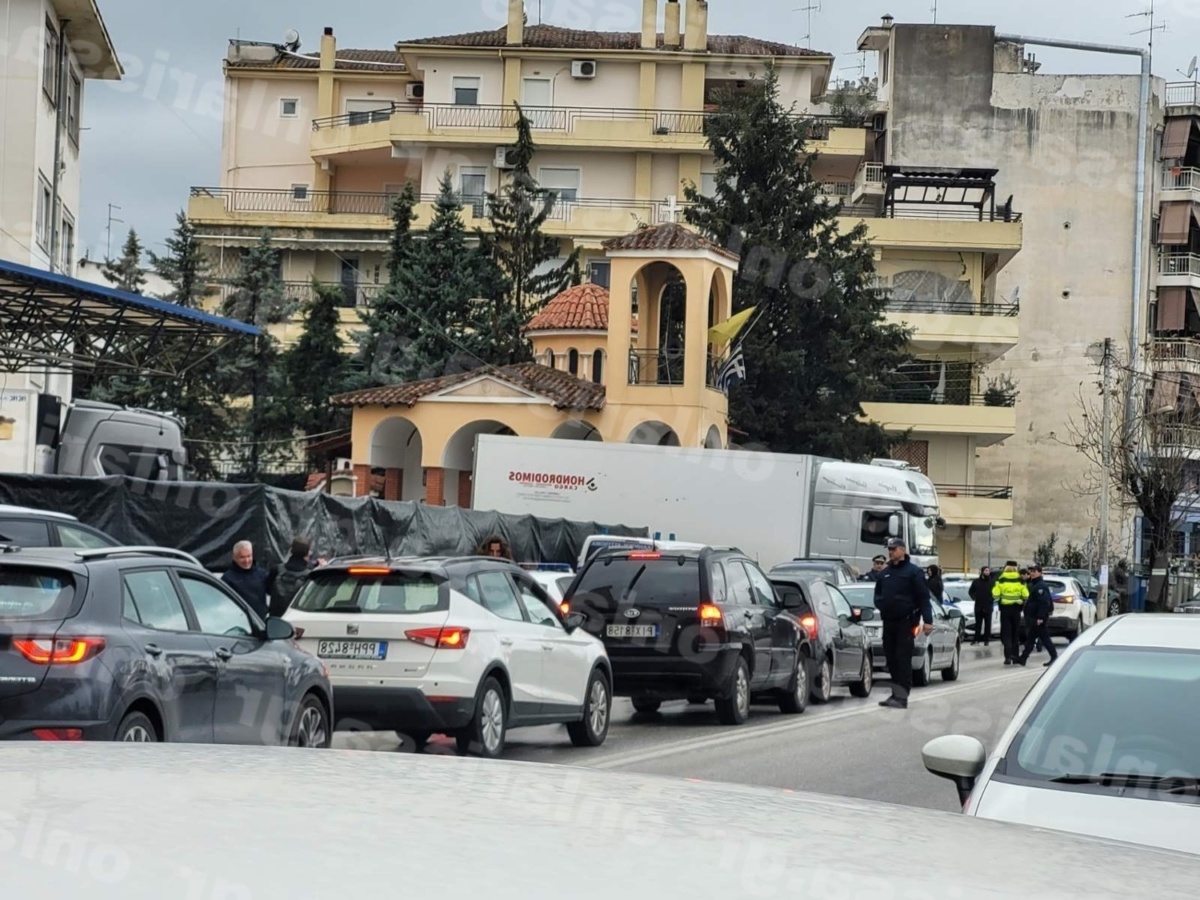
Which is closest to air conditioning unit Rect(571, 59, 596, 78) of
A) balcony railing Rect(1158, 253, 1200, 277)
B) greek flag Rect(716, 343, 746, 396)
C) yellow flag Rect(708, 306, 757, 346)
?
balcony railing Rect(1158, 253, 1200, 277)

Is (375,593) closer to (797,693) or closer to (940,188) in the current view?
(797,693)

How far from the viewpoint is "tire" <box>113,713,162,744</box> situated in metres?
10.3

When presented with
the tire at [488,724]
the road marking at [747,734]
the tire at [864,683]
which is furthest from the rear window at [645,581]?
the tire at [864,683]

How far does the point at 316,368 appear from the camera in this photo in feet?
200

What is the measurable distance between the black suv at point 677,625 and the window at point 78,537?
4799 millimetres

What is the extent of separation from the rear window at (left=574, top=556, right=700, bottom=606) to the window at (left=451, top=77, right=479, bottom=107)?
59.4 m

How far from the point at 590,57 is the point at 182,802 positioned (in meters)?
74.8

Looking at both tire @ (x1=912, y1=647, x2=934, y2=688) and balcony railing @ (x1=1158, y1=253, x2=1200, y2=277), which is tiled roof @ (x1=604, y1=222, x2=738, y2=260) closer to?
tire @ (x1=912, y1=647, x2=934, y2=688)

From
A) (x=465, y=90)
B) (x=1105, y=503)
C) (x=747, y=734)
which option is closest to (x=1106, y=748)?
(x=747, y=734)

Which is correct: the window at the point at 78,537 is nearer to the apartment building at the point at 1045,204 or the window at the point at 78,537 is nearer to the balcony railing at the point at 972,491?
the balcony railing at the point at 972,491

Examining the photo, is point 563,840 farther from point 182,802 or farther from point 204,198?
point 204,198

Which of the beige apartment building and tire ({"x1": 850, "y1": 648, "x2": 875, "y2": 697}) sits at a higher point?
the beige apartment building

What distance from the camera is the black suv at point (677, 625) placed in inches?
742

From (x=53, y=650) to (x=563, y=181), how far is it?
65.5m
